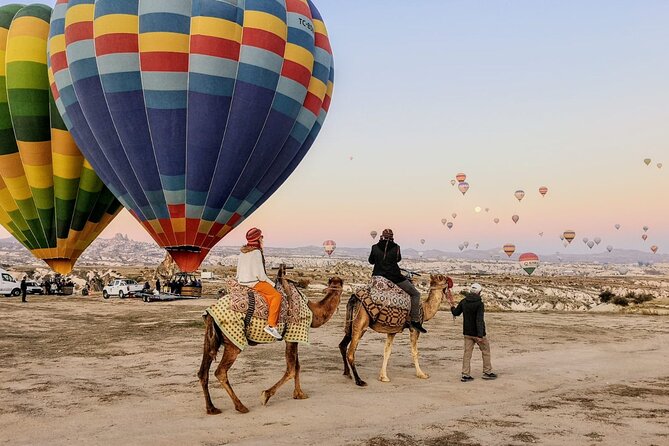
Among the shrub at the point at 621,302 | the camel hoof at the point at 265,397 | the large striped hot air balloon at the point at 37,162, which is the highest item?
the large striped hot air balloon at the point at 37,162

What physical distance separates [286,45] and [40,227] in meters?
15.5

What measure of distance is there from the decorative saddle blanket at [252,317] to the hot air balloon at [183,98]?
12.4 m

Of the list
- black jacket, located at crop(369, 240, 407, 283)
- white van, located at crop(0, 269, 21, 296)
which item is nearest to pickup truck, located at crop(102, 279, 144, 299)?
white van, located at crop(0, 269, 21, 296)

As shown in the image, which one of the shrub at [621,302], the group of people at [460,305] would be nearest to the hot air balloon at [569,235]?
the shrub at [621,302]

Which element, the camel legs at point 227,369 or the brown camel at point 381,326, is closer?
the camel legs at point 227,369

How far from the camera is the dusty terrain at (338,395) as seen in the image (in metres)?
7.66

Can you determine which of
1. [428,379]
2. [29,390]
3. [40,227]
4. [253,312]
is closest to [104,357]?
[29,390]

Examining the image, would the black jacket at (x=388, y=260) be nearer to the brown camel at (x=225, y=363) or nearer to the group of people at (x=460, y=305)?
the group of people at (x=460, y=305)

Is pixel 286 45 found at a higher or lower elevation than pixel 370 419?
higher

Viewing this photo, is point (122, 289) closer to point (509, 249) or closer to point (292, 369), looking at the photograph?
point (292, 369)

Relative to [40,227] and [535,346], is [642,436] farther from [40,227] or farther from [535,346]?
[40,227]

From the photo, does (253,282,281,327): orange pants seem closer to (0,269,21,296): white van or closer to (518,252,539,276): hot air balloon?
(0,269,21,296): white van

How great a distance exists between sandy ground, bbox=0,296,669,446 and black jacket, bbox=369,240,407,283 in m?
2.11

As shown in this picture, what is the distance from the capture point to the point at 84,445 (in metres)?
7.26
